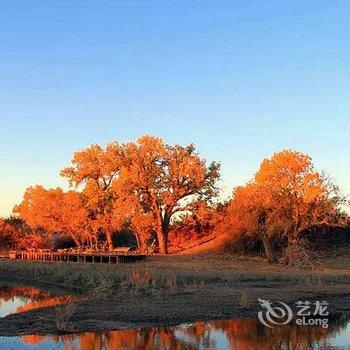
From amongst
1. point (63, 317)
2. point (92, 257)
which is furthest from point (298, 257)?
point (63, 317)

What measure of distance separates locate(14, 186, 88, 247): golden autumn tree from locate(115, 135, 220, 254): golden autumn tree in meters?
9.31

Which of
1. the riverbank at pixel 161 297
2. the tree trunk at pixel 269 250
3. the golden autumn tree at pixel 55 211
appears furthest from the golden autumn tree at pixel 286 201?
the golden autumn tree at pixel 55 211

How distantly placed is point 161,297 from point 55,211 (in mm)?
45732

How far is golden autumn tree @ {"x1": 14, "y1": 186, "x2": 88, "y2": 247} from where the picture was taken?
64.0 metres

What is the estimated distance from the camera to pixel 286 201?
44.9 metres

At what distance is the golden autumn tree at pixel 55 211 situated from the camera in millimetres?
64000

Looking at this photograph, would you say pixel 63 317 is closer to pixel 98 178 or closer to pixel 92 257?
pixel 92 257

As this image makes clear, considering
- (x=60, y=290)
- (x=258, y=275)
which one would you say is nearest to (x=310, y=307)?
(x=258, y=275)

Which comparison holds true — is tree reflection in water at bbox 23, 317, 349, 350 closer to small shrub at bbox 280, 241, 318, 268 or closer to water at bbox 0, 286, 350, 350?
water at bbox 0, 286, 350, 350

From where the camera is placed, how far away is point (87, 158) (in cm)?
6225

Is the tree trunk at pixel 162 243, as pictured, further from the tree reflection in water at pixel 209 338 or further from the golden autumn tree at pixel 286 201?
the tree reflection in water at pixel 209 338

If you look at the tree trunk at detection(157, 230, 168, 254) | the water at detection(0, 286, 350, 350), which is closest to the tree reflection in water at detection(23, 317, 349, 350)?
the water at detection(0, 286, 350, 350)

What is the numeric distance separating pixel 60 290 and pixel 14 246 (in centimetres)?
4750

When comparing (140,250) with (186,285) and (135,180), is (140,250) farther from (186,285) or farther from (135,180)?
(186,285)
